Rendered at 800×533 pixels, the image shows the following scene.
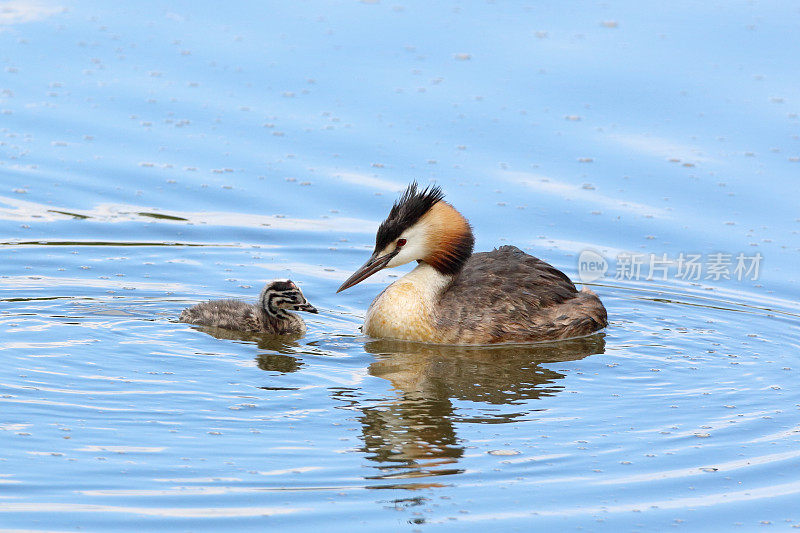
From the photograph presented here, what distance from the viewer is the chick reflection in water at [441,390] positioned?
347 inches

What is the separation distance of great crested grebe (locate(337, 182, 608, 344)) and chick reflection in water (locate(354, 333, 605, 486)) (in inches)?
5.5

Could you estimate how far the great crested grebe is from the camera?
37.7 ft

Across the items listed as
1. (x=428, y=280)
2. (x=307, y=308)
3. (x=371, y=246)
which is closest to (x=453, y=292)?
(x=428, y=280)

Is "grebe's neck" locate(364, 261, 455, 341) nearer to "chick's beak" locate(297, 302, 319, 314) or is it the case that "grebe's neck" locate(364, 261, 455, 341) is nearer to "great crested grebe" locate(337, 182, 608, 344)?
"great crested grebe" locate(337, 182, 608, 344)

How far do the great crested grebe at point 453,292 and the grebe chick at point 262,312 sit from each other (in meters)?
0.51

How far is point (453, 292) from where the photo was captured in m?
11.7

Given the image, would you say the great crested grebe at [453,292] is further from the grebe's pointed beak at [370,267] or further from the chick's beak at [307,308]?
the chick's beak at [307,308]

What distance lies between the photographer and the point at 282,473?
326 inches

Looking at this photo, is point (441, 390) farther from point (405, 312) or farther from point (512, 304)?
point (512, 304)

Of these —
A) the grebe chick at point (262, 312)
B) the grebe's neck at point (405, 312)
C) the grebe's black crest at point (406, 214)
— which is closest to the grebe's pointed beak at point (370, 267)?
the grebe's black crest at point (406, 214)

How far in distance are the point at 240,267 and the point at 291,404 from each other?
3.68 m

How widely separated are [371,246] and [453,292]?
1.93 m

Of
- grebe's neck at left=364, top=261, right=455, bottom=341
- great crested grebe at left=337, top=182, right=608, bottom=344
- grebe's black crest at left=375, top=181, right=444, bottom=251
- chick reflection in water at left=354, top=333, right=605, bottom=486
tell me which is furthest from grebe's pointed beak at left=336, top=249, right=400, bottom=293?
chick reflection in water at left=354, top=333, right=605, bottom=486

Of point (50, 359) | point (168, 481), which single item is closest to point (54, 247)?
point (50, 359)
